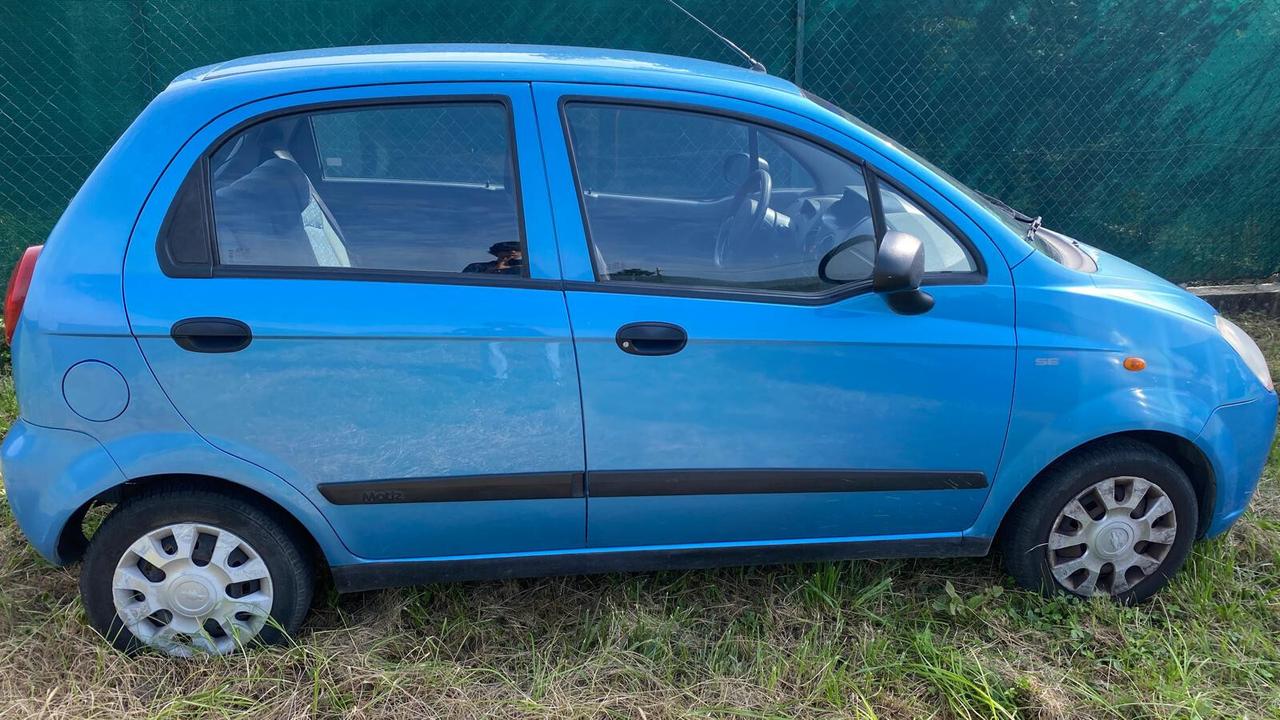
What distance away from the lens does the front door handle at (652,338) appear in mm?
2471

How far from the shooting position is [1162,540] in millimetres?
2920

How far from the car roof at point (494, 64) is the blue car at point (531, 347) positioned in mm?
16

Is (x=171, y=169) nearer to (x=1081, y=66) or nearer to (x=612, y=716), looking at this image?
(x=612, y=716)

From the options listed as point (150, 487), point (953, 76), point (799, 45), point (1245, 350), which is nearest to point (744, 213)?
point (1245, 350)

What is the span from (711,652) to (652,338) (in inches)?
38.5

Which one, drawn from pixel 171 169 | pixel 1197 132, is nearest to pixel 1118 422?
pixel 171 169

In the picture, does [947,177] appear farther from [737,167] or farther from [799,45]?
[799,45]

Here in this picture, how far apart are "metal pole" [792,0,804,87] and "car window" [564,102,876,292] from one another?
9.64ft

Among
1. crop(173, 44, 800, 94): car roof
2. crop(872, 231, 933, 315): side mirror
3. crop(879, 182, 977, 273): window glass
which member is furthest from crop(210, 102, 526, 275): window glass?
crop(879, 182, 977, 273): window glass

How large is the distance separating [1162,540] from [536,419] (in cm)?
200

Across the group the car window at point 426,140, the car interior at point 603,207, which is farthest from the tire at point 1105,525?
the car window at point 426,140

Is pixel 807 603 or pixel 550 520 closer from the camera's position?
pixel 550 520

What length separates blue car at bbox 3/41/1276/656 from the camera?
2.41 meters

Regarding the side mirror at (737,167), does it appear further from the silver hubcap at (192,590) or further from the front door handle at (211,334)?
the silver hubcap at (192,590)
